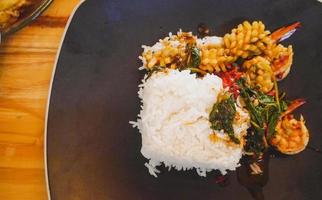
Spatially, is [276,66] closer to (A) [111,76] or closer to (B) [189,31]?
(B) [189,31]

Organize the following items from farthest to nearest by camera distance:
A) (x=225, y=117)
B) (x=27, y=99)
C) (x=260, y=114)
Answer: (x=27, y=99), (x=260, y=114), (x=225, y=117)

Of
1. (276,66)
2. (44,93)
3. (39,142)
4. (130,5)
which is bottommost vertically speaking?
(39,142)

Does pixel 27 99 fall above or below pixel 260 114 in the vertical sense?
below

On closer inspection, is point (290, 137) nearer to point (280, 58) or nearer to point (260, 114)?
point (260, 114)

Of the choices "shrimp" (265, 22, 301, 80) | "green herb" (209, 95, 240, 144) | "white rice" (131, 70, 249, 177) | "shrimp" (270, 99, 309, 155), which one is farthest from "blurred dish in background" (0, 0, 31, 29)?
"shrimp" (270, 99, 309, 155)

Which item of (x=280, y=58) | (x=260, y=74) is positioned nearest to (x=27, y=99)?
(x=260, y=74)

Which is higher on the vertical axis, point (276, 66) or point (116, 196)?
point (276, 66)

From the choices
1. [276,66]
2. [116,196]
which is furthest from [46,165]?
[276,66]
